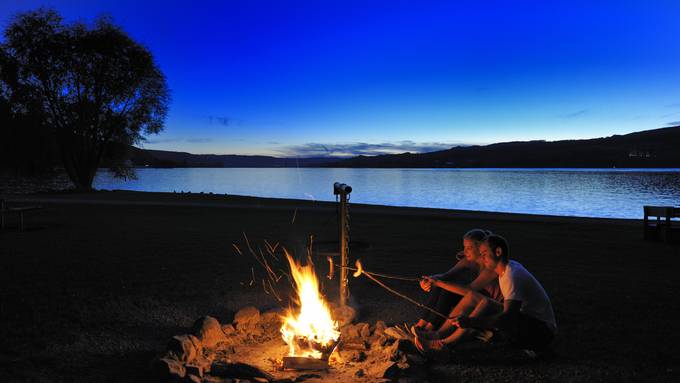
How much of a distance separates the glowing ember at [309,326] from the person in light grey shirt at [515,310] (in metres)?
1.45

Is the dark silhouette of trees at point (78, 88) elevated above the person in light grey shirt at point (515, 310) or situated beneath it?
elevated above

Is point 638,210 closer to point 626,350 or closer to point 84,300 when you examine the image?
point 626,350

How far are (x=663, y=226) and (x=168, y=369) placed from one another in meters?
13.5

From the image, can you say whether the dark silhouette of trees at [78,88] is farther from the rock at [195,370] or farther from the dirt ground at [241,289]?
the rock at [195,370]

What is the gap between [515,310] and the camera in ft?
15.1

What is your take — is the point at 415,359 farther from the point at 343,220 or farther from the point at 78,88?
the point at 78,88

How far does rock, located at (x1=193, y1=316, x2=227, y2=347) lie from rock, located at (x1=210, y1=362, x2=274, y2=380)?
2.26 feet

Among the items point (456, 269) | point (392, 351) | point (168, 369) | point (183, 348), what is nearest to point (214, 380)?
point (168, 369)

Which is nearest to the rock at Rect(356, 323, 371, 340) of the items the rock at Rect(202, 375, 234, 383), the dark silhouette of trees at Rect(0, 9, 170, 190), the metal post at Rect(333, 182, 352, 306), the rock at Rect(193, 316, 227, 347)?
the metal post at Rect(333, 182, 352, 306)

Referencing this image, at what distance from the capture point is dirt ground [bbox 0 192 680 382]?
15.6 ft

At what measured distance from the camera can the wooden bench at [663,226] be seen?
1245 centimetres

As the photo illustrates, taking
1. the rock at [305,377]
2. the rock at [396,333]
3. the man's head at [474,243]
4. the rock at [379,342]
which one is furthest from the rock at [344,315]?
the man's head at [474,243]

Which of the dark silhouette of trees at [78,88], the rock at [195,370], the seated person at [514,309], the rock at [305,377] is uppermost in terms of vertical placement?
the dark silhouette of trees at [78,88]

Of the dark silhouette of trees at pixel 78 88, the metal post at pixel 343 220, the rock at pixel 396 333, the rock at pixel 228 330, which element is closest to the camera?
the rock at pixel 396 333
